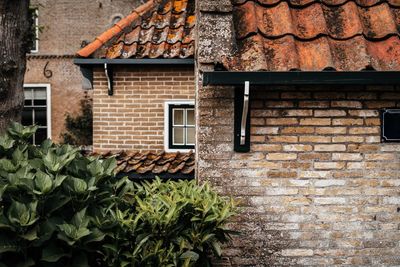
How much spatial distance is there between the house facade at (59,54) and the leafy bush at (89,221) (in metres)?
15.7

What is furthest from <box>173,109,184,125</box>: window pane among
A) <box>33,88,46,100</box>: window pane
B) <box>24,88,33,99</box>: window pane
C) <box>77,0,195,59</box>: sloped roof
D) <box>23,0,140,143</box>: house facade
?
<box>24,88,33,99</box>: window pane

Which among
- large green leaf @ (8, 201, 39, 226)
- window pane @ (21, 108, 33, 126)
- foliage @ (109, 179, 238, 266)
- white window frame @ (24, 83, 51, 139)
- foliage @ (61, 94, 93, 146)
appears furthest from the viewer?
white window frame @ (24, 83, 51, 139)

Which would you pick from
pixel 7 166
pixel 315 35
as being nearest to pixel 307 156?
pixel 315 35

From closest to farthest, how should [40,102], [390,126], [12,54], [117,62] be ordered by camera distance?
[390,126], [12,54], [117,62], [40,102]

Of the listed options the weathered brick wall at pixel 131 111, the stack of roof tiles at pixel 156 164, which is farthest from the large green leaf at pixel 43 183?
the weathered brick wall at pixel 131 111

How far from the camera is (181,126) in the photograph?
9125 millimetres

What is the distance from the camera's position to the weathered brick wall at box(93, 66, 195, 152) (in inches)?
350

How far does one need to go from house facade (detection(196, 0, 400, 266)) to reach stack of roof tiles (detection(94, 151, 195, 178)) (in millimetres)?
3380

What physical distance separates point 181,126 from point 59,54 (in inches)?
464

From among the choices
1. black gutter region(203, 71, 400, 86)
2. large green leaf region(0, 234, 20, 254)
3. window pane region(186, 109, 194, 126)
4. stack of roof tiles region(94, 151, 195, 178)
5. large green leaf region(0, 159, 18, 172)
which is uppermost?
black gutter region(203, 71, 400, 86)

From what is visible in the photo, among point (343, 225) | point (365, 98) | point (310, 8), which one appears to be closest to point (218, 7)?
point (310, 8)

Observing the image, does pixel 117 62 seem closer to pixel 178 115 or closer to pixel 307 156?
pixel 178 115

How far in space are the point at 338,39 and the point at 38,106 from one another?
54.6ft

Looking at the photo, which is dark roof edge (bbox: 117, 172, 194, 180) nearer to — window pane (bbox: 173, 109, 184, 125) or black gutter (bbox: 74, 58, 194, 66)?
window pane (bbox: 173, 109, 184, 125)
